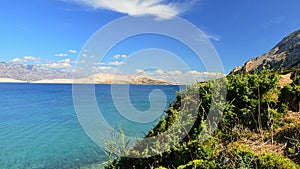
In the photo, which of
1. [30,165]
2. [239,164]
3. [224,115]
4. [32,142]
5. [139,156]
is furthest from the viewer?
[32,142]

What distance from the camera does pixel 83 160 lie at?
17547 mm

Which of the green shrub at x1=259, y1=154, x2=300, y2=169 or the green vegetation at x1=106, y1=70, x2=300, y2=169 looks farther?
the green vegetation at x1=106, y1=70, x2=300, y2=169

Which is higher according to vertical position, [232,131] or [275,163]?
[232,131]

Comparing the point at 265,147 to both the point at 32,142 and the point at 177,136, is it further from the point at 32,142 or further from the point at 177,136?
the point at 32,142

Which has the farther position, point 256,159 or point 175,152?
point 175,152

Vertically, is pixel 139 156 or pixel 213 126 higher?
pixel 213 126

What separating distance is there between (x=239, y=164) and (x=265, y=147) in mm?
1340

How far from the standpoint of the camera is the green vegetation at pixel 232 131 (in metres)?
5.46

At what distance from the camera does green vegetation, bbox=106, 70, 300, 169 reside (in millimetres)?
5461

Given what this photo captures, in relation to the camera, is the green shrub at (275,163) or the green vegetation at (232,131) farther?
the green vegetation at (232,131)

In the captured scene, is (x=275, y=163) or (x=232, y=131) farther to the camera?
(x=232, y=131)

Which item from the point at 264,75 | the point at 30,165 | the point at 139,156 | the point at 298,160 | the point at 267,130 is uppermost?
the point at 264,75

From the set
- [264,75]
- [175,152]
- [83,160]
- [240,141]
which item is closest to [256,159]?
[240,141]

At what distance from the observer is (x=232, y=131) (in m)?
6.93
